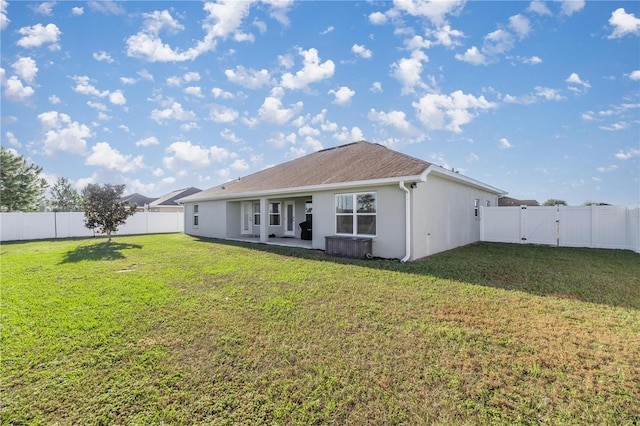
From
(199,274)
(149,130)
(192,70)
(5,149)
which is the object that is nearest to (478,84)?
(192,70)

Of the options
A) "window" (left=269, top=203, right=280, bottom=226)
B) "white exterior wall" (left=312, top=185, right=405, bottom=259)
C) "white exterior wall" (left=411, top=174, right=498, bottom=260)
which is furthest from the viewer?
"window" (left=269, top=203, right=280, bottom=226)

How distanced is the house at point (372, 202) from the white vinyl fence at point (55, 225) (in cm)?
870

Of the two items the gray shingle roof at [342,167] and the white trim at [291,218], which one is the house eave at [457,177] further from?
the white trim at [291,218]

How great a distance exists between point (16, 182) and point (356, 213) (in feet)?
105

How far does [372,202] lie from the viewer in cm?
970

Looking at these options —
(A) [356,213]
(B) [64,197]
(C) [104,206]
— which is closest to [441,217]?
(A) [356,213]

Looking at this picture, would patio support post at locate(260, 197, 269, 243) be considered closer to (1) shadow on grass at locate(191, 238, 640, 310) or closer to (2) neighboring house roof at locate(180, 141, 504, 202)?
(2) neighboring house roof at locate(180, 141, 504, 202)

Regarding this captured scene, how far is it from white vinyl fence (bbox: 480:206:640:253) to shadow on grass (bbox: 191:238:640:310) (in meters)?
0.82

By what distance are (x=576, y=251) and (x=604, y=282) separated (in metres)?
5.55

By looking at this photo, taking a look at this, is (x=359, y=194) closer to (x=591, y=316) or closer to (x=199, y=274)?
(x=199, y=274)

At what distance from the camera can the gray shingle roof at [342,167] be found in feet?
30.9

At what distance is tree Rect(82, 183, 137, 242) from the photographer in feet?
46.0

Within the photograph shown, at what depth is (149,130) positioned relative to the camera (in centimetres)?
1367

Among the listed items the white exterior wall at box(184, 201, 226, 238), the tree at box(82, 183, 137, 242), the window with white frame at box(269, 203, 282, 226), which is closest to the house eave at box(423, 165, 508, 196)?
the window with white frame at box(269, 203, 282, 226)
